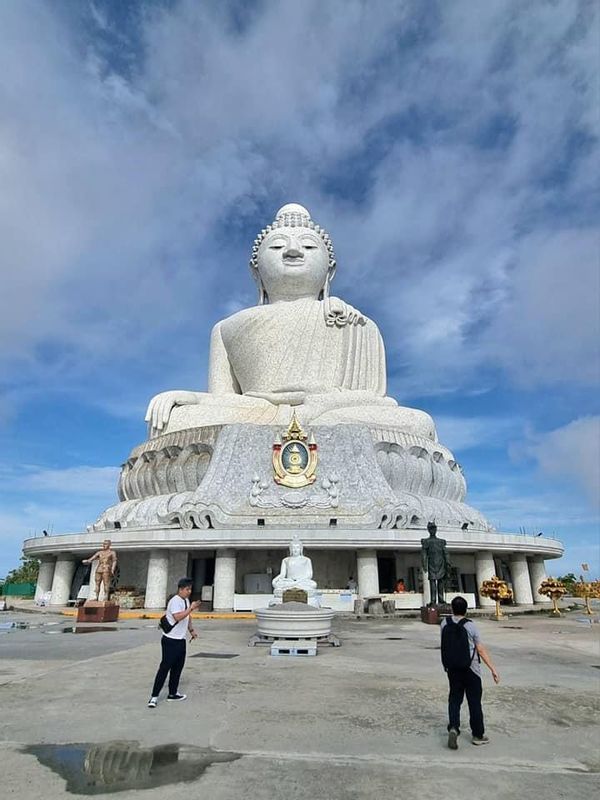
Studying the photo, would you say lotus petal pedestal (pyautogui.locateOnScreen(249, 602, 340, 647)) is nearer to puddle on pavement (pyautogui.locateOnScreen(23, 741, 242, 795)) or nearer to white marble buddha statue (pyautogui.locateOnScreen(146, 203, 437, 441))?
puddle on pavement (pyautogui.locateOnScreen(23, 741, 242, 795))

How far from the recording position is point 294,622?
7.80 metres

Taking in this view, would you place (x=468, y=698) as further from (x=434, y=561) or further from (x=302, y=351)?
(x=302, y=351)

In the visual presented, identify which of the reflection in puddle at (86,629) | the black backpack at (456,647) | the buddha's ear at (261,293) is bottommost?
the reflection in puddle at (86,629)

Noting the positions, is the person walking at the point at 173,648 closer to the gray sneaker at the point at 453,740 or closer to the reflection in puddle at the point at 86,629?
the gray sneaker at the point at 453,740

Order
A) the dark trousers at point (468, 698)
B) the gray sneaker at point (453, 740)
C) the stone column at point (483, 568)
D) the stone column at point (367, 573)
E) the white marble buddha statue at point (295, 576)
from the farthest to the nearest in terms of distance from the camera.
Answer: the stone column at point (483, 568) → the stone column at point (367, 573) → the white marble buddha statue at point (295, 576) → the dark trousers at point (468, 698) → the gray sneaker at point (453, 740)

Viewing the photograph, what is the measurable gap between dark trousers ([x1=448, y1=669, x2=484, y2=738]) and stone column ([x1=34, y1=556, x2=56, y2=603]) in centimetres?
1836

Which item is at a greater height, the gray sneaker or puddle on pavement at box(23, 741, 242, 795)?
the gray sneaker

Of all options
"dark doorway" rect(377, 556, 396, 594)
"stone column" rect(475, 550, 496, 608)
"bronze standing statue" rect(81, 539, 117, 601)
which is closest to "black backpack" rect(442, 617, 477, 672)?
"bronze standing statue" rect(81, 539, 117, 601)

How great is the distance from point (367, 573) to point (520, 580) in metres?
6.60

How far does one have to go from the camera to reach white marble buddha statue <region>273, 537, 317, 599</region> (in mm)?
11523

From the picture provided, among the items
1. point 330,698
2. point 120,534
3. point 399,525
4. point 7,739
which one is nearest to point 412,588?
point 399,525

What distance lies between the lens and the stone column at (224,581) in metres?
14.7

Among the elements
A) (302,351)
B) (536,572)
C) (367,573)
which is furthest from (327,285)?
(367,573)

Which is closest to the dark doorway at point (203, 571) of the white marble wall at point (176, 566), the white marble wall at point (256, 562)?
the white marble wall at point (176, 566)
